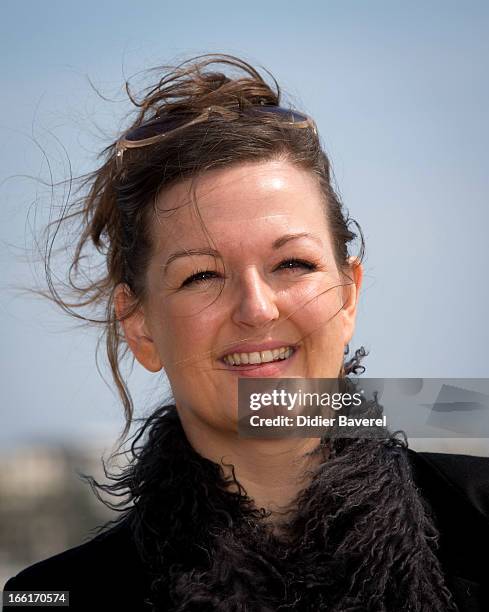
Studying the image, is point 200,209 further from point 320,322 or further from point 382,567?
point 382,567

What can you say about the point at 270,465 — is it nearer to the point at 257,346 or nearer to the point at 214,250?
the point at 257,346

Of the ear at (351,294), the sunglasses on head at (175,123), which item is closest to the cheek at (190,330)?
the ear at (351,294)

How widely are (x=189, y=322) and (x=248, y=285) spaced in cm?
26

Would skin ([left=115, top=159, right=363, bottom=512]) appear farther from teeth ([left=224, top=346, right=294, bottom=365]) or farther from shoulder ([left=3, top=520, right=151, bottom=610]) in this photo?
shoulder ([left=3, top=520, right=151, bottom=610])

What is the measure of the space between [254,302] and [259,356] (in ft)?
0.67

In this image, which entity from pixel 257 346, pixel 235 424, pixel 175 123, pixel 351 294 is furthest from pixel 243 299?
pixel 175 123

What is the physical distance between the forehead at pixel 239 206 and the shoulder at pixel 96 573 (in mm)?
1178

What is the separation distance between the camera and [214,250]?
3.86 meters

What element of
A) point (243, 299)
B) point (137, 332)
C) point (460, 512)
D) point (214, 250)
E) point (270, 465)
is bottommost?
point (460, 512)

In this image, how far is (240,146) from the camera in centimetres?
409

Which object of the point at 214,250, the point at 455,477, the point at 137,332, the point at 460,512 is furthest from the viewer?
the point at 137,332

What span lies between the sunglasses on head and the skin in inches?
9.9

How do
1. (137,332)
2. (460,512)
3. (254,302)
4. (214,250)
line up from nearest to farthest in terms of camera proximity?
(254,302), (214,250), (460,512), (137,332)

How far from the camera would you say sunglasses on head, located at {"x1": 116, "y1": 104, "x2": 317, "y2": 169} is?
4.18 metres
